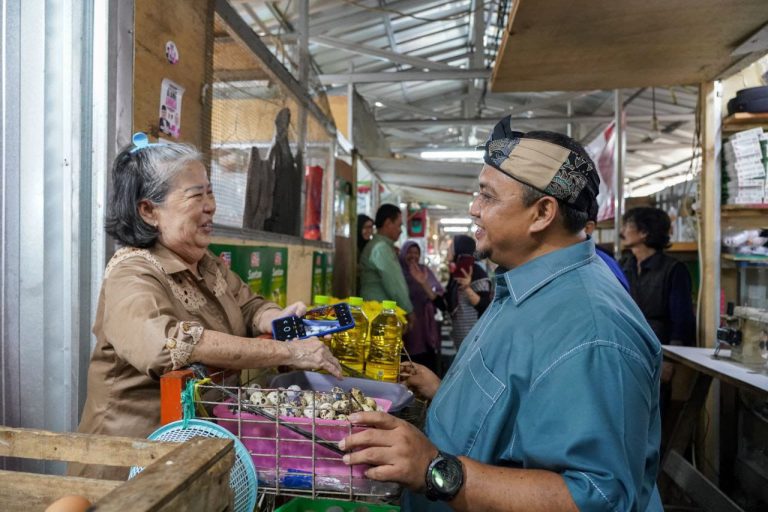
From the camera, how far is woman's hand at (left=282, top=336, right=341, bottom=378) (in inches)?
55.3

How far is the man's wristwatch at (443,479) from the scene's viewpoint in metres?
1.02

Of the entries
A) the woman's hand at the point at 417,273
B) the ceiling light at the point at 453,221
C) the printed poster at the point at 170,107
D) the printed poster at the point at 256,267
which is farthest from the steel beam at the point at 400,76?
the ceiling light at the point at 453,221

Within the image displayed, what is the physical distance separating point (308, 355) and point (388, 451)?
473 millimetres

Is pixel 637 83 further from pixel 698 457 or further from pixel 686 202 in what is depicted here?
pixel 698 457

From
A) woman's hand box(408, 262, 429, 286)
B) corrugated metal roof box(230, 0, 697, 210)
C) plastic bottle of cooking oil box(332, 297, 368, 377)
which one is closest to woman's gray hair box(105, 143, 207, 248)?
plastic bottle of cooking oil box(332, 297, 368, 377)

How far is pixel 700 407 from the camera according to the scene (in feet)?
11.0

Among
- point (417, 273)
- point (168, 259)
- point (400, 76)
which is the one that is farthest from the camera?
point (400, 76)

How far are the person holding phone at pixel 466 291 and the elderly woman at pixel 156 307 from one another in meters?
3.66

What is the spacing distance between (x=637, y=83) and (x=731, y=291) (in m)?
1.72

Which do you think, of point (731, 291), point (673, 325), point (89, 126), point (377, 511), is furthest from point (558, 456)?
point (731, 291)

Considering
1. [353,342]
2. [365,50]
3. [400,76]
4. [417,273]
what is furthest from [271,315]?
[400,76]

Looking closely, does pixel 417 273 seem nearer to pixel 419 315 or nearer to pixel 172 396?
pixel 419 315

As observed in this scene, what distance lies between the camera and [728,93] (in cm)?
373

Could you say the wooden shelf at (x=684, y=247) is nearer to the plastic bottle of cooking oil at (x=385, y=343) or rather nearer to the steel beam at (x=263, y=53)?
the steel beam at (x=263, y=53)
